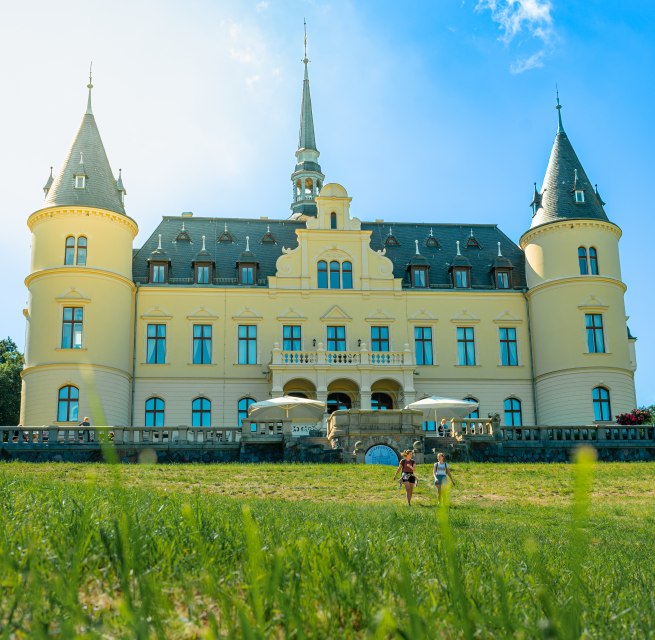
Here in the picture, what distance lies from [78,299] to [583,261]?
26038 millimetres

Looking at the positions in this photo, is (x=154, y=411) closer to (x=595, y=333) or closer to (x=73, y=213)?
(x=73, y=213)

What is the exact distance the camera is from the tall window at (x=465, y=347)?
46031 millimetres

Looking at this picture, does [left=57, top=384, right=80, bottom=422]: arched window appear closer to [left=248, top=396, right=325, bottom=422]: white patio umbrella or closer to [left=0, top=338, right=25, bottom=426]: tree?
[left=248, top=396, right=325, bottom=422]: white patio umbrella

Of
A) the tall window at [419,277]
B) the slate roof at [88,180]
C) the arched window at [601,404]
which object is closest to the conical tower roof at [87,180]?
the slate roof at [88,180]

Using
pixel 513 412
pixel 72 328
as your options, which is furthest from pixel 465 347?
pixel 72 328

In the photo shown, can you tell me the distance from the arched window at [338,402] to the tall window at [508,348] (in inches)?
339

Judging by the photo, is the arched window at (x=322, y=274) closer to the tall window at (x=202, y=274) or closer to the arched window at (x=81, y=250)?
the tall window at (x=202, y=274)

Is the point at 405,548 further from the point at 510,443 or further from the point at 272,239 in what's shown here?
the point at 272,239

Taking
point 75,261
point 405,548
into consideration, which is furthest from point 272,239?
point 405,548

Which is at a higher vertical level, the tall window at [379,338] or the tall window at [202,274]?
the tall window at [202,274]

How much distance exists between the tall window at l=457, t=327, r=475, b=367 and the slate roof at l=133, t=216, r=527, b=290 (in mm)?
2802

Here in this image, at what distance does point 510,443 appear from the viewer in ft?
110

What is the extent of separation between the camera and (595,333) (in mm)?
43938

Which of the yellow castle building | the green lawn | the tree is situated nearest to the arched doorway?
the yellow castle building
